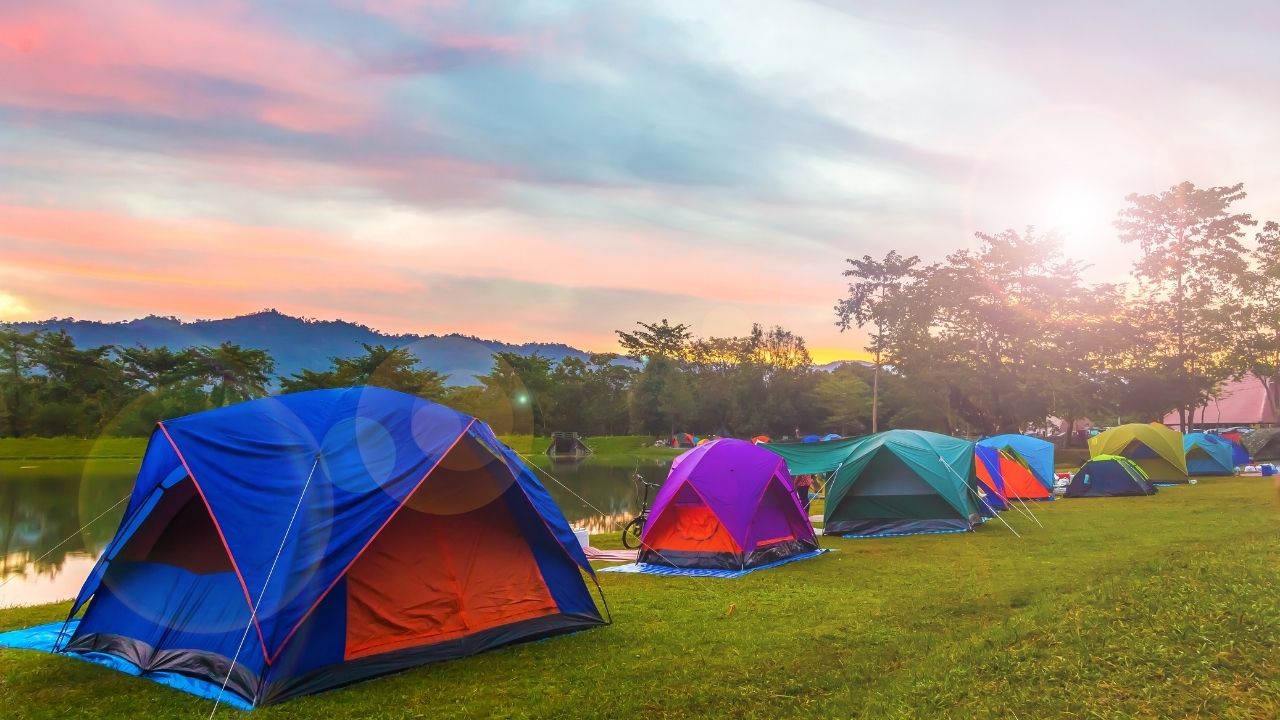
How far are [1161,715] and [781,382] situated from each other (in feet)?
237

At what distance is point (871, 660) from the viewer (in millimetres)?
6891

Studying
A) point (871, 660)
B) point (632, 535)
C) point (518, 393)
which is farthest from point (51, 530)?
point (518, 393)

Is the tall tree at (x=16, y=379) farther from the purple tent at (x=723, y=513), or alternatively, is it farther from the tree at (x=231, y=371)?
the purple tent at (x=723, y=513)

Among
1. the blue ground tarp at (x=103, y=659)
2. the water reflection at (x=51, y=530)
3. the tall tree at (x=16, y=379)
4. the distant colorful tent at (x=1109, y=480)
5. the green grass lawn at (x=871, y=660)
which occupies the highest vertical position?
the tall tree at (x=16, y=379)

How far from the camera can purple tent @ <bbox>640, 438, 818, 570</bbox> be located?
12.0 meters

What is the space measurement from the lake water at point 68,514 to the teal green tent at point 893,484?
5.34m

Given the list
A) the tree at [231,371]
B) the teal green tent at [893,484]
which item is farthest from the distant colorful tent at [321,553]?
the tree at [231,371]

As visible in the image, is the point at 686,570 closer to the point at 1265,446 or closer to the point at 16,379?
the point at 1265,446

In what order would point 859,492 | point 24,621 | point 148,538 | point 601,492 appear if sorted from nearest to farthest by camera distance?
point 148,538, point 24,621, point 859,492, point 601,492

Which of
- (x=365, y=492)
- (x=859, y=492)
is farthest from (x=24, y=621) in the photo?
(x=859, y=492)

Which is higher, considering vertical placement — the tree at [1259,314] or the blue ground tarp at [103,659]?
the tree at [1259,314]

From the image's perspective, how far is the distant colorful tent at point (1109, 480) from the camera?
74.5 feet

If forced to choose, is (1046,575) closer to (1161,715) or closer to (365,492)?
(1161,715)

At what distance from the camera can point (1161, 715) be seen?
504cm
